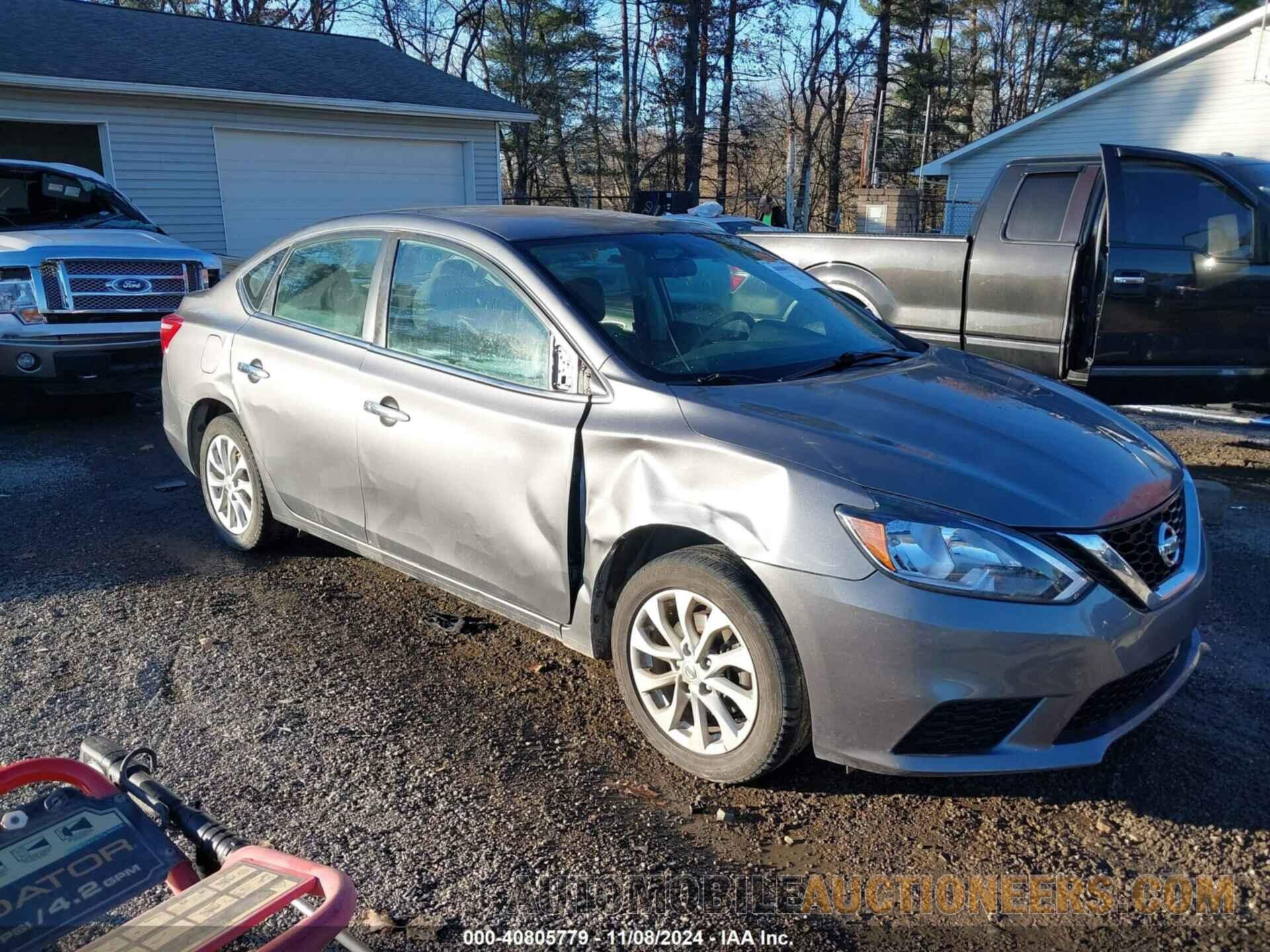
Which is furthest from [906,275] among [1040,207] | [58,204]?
[58,204]

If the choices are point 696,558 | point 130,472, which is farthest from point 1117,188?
point 130,472

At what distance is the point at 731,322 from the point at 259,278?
246cm

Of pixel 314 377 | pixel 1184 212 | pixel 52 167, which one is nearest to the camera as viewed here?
pixel 314 377

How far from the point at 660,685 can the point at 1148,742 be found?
1.62m

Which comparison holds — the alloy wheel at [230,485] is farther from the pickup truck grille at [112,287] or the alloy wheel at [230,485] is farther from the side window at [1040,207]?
the side window at [1040,207]

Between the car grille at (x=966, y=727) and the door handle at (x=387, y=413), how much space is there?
214 centimetres

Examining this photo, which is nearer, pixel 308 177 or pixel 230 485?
pixel 230 485

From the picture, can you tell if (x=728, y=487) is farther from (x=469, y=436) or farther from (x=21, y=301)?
(x=21, y=301)

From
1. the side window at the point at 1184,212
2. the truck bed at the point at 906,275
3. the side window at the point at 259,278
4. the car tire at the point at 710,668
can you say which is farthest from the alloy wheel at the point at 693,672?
the side window at the point at 1184,212

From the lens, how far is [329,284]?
4438mm

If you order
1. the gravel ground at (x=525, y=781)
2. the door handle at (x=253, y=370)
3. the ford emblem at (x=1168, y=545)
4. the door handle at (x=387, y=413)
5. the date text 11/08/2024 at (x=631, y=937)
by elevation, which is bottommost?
the date text 11/08/2024 at (x=631, y=937)

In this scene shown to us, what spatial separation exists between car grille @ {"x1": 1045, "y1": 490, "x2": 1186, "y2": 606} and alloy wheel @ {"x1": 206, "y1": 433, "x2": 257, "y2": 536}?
11.9 feet

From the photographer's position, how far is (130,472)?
6.75 meters

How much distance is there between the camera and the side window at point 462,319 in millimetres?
3570
